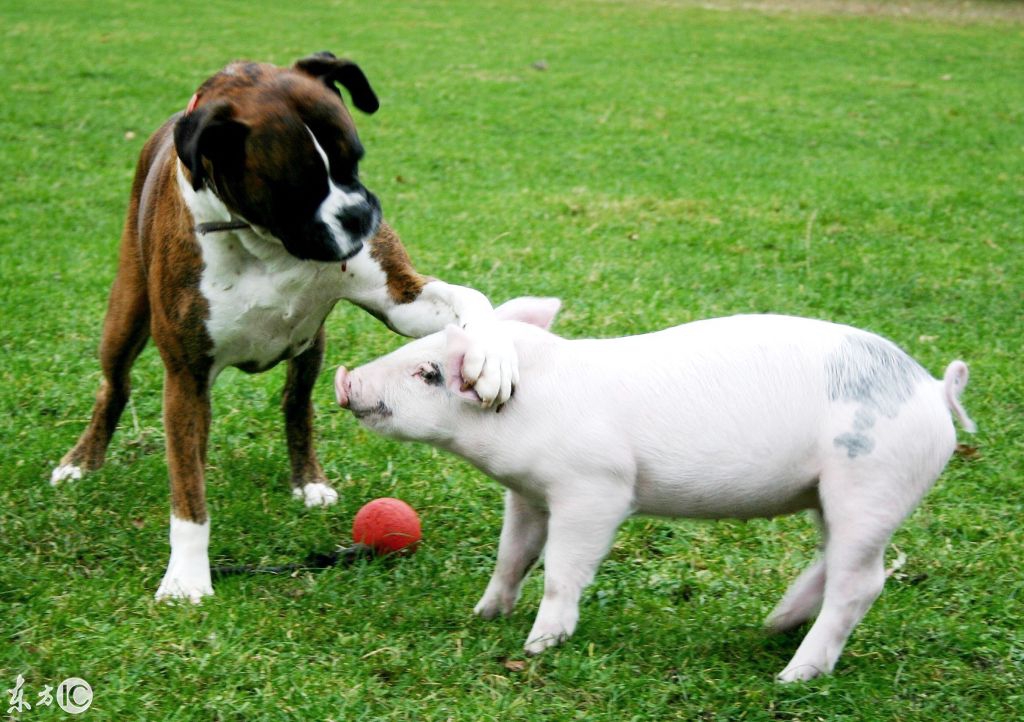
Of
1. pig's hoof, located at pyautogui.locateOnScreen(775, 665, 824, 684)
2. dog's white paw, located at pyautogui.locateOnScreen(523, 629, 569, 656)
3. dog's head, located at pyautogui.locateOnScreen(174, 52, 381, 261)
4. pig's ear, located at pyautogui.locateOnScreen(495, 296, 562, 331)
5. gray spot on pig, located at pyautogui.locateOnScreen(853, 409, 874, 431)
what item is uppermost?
dog's head, located at pyautogui.locateOnScreen(174, 52, 381, 261)

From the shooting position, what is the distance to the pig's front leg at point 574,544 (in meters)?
3.46

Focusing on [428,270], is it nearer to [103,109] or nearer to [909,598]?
[909,598]

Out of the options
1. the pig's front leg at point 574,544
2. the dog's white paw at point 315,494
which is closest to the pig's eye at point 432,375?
the pig's front leg at point 574,544

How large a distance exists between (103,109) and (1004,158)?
8464mm

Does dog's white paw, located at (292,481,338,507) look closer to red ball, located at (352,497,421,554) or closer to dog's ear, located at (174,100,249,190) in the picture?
red ball, located at (352,497,421,554)

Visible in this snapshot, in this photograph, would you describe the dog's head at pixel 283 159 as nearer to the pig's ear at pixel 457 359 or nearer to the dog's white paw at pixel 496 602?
the pig's ear at pixel 457 359

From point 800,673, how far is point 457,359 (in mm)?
1315

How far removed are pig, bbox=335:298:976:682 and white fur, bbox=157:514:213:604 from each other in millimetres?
769

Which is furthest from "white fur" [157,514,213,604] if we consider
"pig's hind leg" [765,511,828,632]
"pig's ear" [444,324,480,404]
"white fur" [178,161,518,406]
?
"pig's hind leg" [765,511,828,632]

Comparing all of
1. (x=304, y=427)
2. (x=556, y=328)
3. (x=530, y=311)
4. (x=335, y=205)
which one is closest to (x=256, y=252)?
(x=335, y=205)

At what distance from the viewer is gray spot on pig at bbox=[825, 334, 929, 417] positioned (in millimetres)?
3375

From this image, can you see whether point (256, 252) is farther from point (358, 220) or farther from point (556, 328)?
point (556, 328)

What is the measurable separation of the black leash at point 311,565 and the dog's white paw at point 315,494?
446 mm

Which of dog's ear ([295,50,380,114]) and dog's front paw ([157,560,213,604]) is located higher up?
dog's ear ([295,50,380,114])
